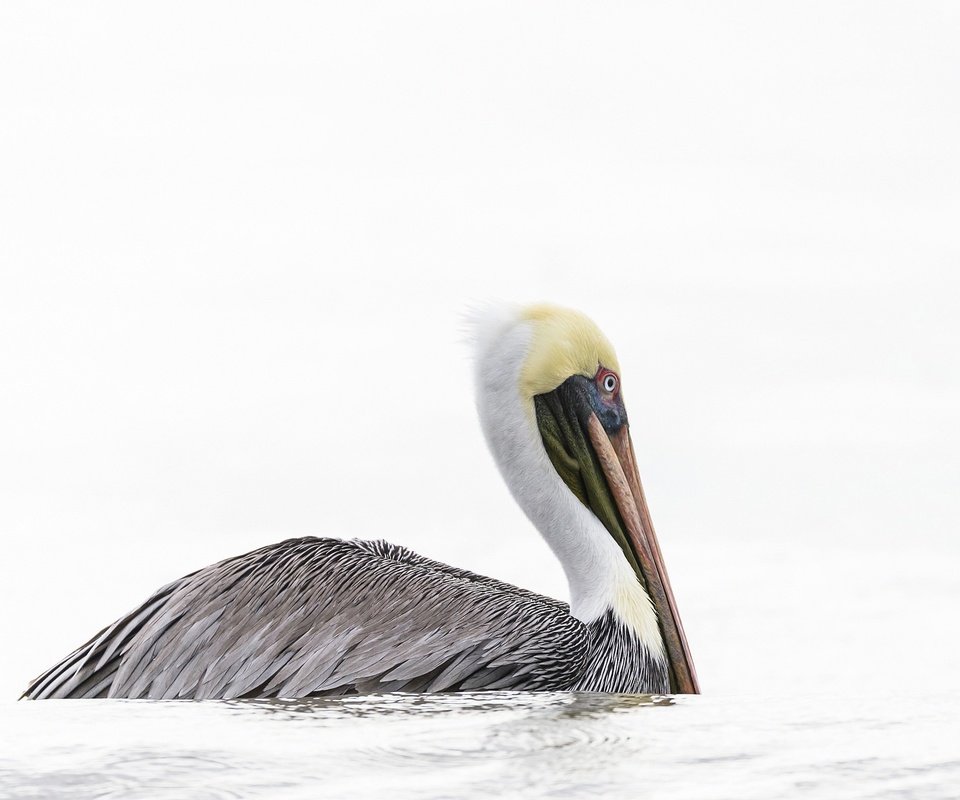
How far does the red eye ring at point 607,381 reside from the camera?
5.91m

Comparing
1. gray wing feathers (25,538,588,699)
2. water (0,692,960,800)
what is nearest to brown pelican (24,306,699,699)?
gray wing feathers (25,538,588,699)

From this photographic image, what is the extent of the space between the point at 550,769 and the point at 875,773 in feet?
1.70

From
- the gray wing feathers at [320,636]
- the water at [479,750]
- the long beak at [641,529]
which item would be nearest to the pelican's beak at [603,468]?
the long beak at [641,529]

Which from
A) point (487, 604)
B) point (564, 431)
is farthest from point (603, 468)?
point (487, 604)

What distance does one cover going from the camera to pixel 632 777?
83.3 inches

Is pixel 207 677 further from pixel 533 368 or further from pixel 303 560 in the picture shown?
pixel 533 368

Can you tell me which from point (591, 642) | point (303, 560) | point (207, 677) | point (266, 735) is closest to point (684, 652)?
point (591, 642)

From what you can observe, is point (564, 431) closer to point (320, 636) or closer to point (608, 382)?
point (608, 382)

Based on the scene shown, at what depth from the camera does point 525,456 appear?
19.0ft

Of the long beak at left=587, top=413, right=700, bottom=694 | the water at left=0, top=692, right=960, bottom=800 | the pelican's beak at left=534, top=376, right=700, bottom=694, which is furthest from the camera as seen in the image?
the pelican's beak at left=534, top=376, right=700, bottom=694

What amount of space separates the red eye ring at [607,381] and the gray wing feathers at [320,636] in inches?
41.8

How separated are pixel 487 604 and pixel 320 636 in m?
0.63

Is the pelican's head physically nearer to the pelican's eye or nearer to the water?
A: the pelican's eye

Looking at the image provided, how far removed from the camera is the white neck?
18.8ft
